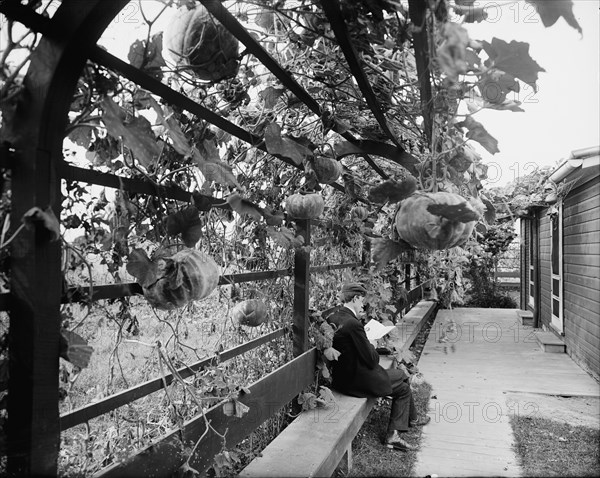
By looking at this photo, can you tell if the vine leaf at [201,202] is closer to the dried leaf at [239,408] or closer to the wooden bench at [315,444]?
the dried leaf at [239,408]

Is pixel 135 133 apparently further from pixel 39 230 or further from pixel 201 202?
pixel 201 202

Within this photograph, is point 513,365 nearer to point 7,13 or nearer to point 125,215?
point 125,215

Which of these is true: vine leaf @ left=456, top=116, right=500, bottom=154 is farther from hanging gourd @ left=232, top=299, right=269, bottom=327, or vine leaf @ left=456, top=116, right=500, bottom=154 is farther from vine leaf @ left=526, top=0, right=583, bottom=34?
hanging gourd @ left=232, top=299, right=269, bottom=327

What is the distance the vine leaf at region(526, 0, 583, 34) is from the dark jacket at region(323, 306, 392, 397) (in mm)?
3112

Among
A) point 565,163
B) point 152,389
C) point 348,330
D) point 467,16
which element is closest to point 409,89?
point 467,16

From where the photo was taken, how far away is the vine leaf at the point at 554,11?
82cm

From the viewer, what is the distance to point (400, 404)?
13.2 ft

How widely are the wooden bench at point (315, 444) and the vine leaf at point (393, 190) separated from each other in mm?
1718

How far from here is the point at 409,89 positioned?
2.07 m

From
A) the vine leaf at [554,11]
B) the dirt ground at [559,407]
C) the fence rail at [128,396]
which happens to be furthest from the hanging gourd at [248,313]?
the dirt ground at [559,407]

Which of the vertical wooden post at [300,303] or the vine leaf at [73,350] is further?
the vertical wooden post at [300,303]

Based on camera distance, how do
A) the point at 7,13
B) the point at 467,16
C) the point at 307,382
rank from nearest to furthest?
1. the point at 7,13
2. the point at 467,16
3. the point at 307,382

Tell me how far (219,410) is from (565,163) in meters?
4.88

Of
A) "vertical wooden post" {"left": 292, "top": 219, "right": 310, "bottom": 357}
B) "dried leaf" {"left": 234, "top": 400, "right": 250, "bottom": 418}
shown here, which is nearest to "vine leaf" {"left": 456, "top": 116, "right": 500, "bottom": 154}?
"dried leaf" {"left": 234, "top": 400, "right": 250, "bottom": 418}
